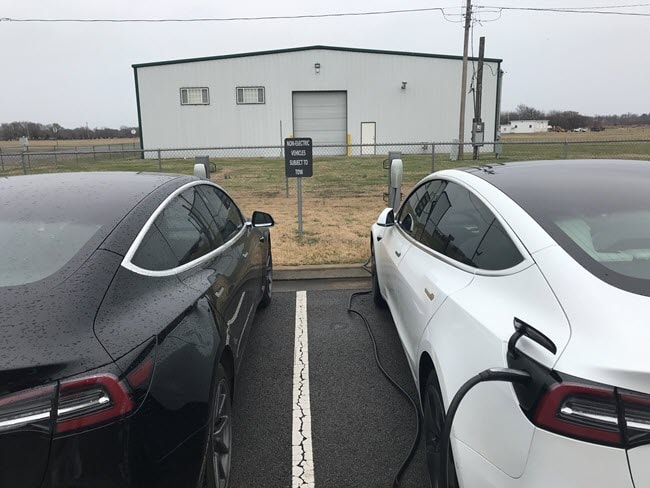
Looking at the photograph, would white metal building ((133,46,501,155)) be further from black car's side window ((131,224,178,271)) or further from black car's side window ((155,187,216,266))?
black car's side window ((131,224,178,271))

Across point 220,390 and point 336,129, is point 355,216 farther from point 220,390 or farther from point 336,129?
point 336,129

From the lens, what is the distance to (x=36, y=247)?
2.26 metres

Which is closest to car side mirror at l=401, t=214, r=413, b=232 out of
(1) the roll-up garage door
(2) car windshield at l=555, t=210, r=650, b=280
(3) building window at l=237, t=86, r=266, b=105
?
(2) car windshield at l=555, t=210, r=650, b=280

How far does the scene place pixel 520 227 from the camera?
224 cm

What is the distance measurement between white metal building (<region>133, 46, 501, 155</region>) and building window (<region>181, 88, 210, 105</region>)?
61 millimetres

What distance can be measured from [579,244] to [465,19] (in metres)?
26.6

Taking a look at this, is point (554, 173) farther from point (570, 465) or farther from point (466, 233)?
point (570, 465)

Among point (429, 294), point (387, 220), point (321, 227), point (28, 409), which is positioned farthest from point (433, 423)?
point (321, 227)

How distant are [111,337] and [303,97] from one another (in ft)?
101

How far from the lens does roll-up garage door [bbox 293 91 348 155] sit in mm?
31125

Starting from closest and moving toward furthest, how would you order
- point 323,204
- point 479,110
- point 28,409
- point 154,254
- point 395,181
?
point 28,409 < point 154,254 < point 395,181 < point 323,204 < point 479,110

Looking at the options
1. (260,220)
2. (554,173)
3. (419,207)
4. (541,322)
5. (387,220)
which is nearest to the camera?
(541,322)

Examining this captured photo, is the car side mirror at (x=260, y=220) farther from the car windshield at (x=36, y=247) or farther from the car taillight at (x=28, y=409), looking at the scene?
the car taillight at (x=28, y=409)

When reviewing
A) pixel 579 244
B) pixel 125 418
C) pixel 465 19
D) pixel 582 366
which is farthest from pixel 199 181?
pixel 465 19
